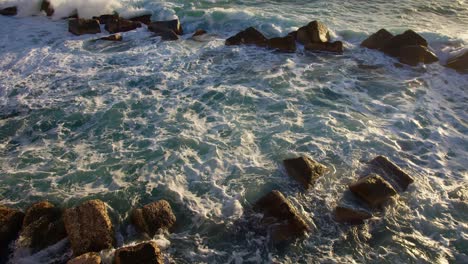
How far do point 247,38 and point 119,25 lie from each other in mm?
4607

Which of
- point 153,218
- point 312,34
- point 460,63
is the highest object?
point 312,34

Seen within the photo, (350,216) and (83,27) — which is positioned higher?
(83,27)

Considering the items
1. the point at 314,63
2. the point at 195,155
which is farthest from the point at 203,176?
the point at 314,63

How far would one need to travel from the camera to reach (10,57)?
11273mm

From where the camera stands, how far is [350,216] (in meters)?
5.49

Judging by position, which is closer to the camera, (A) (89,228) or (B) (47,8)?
(A) (89,228)

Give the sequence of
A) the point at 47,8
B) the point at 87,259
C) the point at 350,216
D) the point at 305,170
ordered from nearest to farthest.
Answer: the point at 87,259
the point at 350,216
the point at 305,170
the point at 47,8

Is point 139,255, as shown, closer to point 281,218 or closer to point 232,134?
point 281,218

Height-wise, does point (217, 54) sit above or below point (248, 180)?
above

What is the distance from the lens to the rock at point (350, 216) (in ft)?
17.9

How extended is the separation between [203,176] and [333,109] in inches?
138

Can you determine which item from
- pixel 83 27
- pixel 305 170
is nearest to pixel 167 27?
pixel 83 27

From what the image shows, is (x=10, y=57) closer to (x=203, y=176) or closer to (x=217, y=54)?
(x=217, y=54)

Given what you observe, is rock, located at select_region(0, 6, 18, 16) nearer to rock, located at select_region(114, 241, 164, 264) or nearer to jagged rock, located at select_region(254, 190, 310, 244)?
rock, located at select_region(114, 241, 164, 264)
